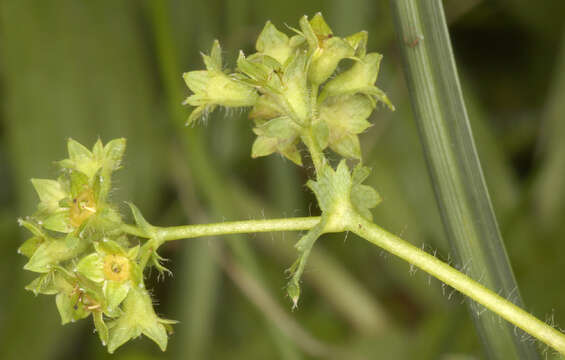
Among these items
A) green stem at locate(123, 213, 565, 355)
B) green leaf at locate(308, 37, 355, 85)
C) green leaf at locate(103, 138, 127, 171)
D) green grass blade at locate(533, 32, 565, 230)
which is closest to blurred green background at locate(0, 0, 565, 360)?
green grass blade at locate(533, 32, 565, 230)

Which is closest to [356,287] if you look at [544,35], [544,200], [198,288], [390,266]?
[390,266]

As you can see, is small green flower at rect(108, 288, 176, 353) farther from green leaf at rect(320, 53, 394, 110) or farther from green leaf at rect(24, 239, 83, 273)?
green leaf at rect(320, 53, 394, 110)

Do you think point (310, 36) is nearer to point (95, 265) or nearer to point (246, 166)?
point (95, 265)

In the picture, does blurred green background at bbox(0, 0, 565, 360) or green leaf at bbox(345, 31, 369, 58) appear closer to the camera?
green leaf at bbox(345, 31, 369, 58)

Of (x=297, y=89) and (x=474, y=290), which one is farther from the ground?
(x=297, y=89)

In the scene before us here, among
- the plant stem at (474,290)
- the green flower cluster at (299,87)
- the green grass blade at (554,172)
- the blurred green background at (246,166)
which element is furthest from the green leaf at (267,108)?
the green grass blade at (554,172)

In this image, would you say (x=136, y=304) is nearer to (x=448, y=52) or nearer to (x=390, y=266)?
(x=448, y=52)

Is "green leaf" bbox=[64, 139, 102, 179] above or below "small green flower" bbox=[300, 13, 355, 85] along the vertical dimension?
below

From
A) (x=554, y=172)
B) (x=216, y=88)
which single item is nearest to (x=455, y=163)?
(x=216, y=88)
